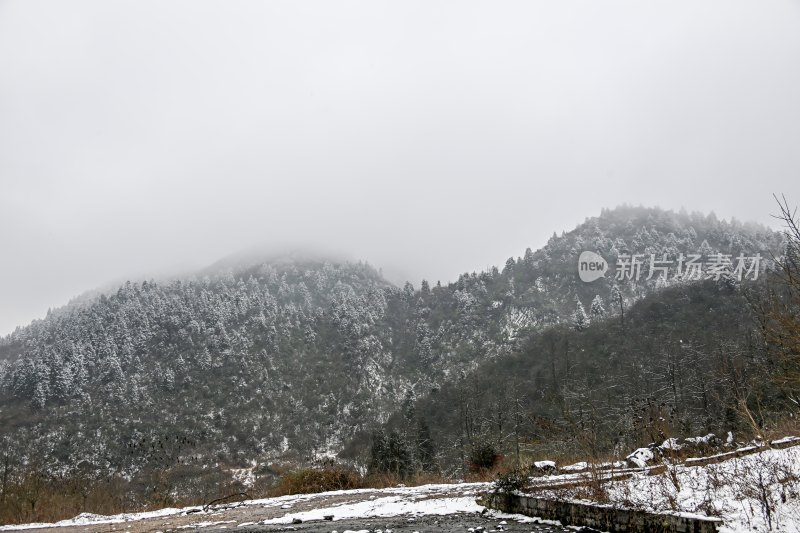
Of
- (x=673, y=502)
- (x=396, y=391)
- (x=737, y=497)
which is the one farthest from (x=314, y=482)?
(x=396, y=391)

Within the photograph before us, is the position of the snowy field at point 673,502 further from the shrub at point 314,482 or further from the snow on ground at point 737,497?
the shrub at point 314,482

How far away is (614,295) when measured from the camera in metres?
190

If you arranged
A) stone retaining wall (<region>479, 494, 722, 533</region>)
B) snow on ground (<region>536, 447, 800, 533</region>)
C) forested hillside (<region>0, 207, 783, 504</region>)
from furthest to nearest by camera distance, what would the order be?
forested hillside (<region>0, 207, 783, 504</region>) → stone retaining wall (<region>479, 494, 722, 533</region>) → snow on ground (<region>536, 447, 800, 533</region>)

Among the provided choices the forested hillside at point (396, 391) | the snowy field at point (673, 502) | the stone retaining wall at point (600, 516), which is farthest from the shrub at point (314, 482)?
the forested hillside at point (396, 391)

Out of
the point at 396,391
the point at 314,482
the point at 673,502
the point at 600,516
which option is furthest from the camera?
the point at 396,391

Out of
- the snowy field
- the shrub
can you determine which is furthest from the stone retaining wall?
the shrub

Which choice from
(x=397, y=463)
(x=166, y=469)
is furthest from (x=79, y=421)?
(x=397, y=463)

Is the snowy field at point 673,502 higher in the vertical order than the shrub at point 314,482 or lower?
higher

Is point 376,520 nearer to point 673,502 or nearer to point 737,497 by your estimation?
point 673,502

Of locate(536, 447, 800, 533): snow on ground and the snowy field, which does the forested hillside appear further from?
locate(536, 447, 800, 533): snow on ground

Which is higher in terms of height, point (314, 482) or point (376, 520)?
point (376, 520)

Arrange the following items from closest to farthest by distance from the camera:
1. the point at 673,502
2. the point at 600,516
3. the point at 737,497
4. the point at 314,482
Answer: the point at 737,497
the point at 673,502
the point at 600,516
the point at 314,482

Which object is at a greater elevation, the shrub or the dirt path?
the dirt path

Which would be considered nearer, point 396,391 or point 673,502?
point 673,502
